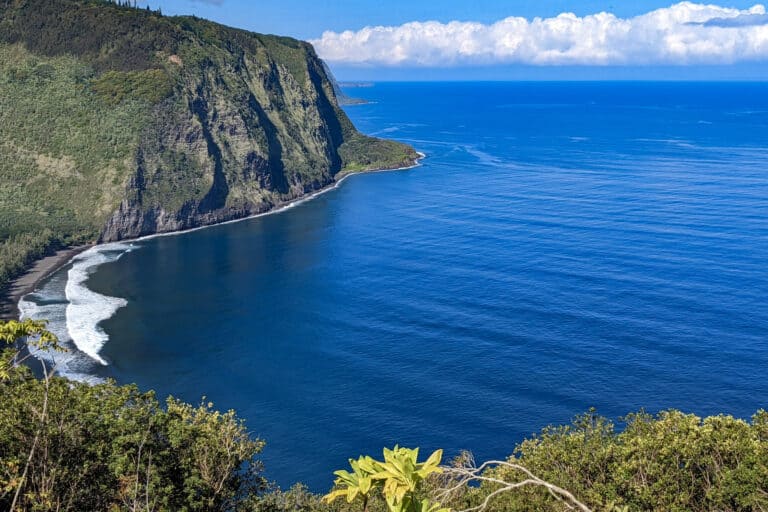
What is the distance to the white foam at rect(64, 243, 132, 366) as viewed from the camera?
10812 cm

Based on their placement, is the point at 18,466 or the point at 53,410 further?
the point at 53,410

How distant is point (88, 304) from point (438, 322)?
66012mm

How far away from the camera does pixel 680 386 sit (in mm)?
86438

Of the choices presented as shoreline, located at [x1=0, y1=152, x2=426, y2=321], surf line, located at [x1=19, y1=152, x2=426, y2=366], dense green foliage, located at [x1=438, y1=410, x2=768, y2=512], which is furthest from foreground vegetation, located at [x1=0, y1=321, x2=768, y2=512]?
shoreline, located at [x1=0, y1=152, x2=426, y2=321]

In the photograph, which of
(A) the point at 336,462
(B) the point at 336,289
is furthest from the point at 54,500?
(B) the point at 336,289

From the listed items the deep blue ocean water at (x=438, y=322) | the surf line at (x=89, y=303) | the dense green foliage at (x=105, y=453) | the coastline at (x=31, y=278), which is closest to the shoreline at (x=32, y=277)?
the coastline at (x=31, y=278)

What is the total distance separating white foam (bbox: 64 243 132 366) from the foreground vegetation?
6370 cm

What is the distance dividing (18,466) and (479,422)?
5532 cm

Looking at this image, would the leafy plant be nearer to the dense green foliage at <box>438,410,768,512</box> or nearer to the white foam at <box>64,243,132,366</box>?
the dense green foliage at <box>438,410,768,512</box>

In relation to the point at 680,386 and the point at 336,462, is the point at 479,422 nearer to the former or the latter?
the point at 336,462

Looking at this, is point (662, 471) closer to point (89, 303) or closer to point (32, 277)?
point (89, 303)

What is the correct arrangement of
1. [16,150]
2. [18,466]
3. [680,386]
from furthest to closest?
1. [16,150]
2. [680,386]
3. [18,466]

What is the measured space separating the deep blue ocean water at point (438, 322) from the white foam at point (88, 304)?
0.57 metres

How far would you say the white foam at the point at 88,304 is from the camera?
108 metres
